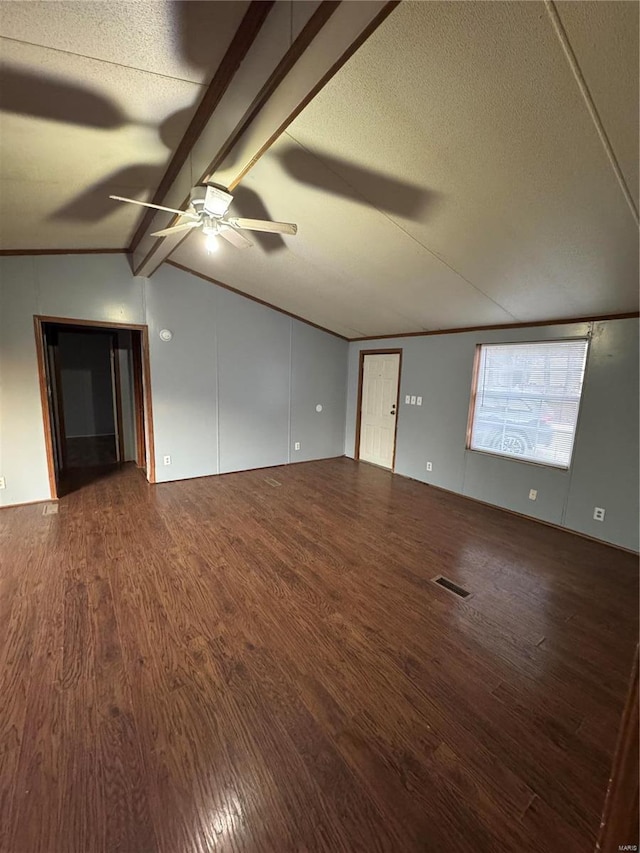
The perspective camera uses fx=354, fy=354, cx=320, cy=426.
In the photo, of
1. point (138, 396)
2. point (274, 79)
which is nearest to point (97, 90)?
point (274, 79)

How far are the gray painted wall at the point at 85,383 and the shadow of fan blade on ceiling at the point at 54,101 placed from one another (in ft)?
20.2

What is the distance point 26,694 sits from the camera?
66.3 inches

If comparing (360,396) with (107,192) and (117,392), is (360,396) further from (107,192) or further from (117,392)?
(107,192)

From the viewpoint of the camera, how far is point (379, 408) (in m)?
5.77

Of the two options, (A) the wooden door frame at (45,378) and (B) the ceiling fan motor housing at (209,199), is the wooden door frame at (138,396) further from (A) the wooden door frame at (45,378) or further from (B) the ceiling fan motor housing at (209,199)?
(B) the ceiling fan motor housing at (209,199)

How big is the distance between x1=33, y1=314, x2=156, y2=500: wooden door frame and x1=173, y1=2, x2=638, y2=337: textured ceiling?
1847 mm

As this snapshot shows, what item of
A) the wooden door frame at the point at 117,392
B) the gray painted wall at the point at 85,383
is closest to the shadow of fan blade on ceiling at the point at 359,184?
the wooden door frame at the point at 117,392

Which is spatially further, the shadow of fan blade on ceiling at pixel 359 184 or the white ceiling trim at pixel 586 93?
the shadow of fan blade on ceiling at pixel 359 184

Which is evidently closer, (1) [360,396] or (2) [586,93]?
(2) [586,93]

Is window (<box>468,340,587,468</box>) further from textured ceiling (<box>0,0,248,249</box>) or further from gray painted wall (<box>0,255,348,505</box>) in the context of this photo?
textured ceiling (<box>0,0,248,249</box>)

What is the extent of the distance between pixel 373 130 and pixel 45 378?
396 cm

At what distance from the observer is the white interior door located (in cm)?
553

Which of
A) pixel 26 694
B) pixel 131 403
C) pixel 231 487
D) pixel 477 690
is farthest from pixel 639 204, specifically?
pixel 131 403

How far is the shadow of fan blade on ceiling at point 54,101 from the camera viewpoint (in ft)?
4.95
